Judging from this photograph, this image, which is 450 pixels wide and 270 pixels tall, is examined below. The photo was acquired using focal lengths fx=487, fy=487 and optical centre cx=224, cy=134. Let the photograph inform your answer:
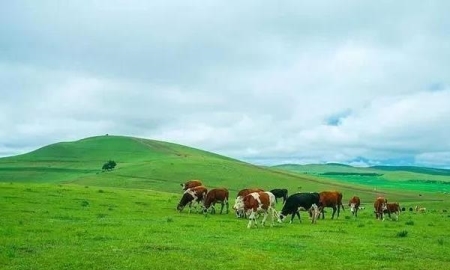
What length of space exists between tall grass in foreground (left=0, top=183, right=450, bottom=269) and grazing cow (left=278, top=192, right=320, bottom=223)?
3.18 m

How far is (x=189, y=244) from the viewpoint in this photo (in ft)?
66.9

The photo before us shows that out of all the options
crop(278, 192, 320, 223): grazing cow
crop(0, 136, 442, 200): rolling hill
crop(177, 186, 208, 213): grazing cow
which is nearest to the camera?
crop(278, 192, 320, 223): grazing cow

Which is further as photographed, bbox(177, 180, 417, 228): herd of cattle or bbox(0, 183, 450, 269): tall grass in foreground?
bbox(177, 180, 417, 228): herd of cattle

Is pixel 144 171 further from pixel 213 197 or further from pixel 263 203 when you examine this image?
pixel 263 203

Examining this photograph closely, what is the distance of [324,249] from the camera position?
2033 centimetres

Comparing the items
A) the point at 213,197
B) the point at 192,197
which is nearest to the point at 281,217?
the point at 213,197

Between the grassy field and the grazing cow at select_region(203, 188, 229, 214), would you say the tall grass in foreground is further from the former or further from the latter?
the grazing cow at select_region(203, 188, 229, 214)

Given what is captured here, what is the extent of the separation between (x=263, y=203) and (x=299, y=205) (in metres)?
4.75

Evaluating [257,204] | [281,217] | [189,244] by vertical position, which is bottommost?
[189,244]

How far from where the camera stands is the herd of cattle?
29.9 m

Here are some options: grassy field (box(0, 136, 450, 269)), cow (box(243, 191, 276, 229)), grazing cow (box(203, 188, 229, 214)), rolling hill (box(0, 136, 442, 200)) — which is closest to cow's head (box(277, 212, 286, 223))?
grassy field (box(0, 136, 450, 269))

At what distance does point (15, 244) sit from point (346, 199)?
3046 inches

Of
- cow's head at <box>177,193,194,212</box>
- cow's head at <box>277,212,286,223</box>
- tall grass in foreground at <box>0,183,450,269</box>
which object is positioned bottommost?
tall grass in foreground at <box>0,183,450,269</box>

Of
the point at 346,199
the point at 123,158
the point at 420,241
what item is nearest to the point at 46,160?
the point at 123,158
